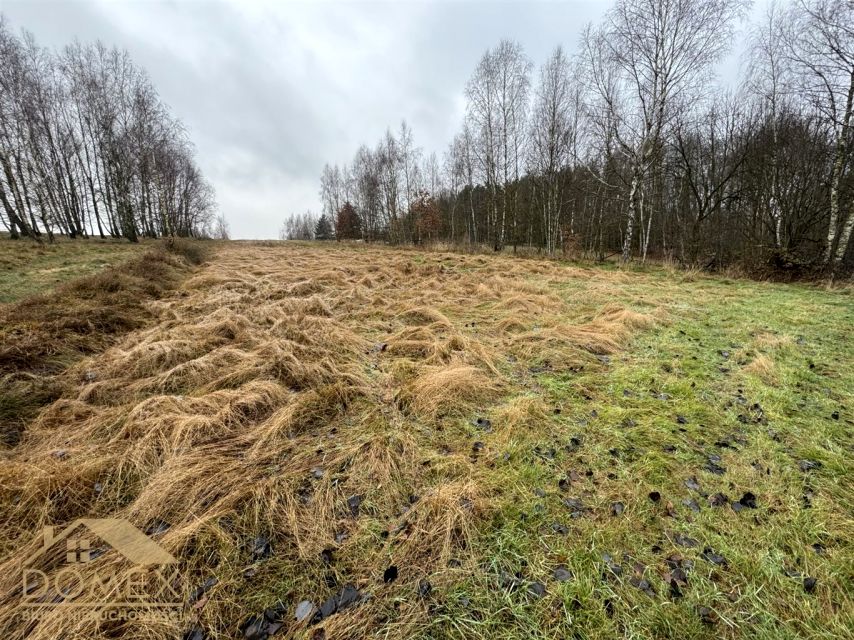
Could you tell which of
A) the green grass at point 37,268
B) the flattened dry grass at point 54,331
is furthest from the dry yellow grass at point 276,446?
the green grass at point 37,268

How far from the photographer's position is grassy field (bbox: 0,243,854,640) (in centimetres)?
140

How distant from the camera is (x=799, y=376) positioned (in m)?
3.38

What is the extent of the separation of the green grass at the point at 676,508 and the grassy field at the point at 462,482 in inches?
0.5

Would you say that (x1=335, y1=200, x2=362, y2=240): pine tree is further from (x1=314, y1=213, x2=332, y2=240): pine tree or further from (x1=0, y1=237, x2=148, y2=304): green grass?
(x1=0, y1=237, x2=148, y2=304): green grass

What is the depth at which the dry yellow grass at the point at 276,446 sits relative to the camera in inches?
63.2

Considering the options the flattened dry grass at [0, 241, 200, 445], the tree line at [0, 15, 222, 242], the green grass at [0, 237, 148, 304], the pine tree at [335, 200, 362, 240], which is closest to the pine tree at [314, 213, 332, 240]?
the pine tree at [335, 200, 362, 240]

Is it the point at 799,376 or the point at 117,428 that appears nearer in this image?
the point at 117,428

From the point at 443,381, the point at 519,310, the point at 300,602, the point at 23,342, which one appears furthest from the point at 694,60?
the point at 23,342

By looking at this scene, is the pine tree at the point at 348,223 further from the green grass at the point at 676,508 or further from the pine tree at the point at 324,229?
the green grass at the point at 676,508

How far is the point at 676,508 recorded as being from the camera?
189 centimetres

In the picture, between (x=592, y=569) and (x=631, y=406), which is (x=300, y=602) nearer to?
(x=592, y=569)

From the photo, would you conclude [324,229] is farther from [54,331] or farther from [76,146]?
[54,331]

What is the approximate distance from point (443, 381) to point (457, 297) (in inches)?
168

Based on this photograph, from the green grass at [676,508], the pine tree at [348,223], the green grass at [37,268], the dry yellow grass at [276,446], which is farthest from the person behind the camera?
the pine tree at [348,223]
